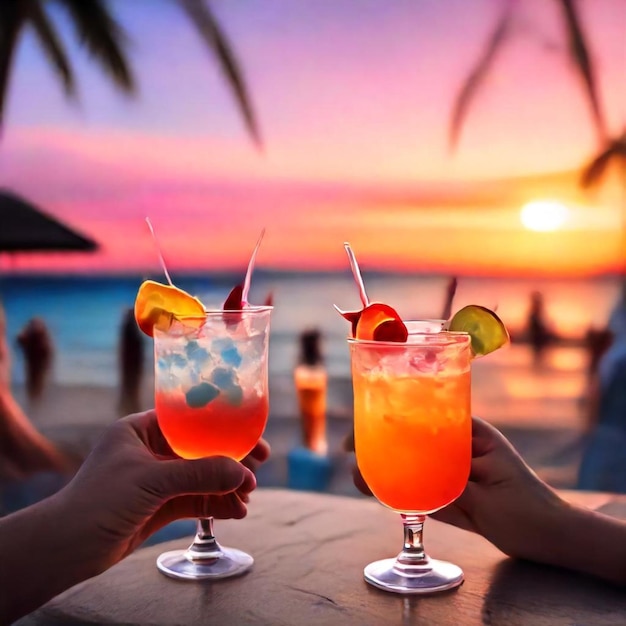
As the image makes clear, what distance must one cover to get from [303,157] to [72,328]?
8020mm

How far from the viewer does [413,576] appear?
4.21 ft

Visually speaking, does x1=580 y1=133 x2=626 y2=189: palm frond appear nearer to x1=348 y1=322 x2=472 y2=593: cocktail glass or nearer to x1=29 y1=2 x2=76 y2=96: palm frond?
x1=29 y1=2 x2=76 y2=96: palm frond

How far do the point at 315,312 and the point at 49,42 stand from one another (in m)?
8.68

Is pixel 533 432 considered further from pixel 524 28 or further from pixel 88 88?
pixel 88 88

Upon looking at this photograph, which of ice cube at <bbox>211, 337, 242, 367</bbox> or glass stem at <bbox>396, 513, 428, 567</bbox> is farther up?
ice cube at <bbox>211, 337, 242, 367</bbox>

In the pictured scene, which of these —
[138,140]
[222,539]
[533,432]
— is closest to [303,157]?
[138,140]

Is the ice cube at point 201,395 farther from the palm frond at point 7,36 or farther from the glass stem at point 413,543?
the palm frond at point 7,36

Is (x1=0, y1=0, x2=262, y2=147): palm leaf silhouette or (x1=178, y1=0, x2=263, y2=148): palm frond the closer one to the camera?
(x1=0, y1=0, x2=262, y2=147): palm leaf silhouette

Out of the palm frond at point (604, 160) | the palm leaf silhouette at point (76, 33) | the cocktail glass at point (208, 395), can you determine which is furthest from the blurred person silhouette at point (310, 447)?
the palm frond at point (604, 160)

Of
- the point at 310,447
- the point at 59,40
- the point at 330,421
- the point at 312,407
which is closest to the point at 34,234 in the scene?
the point at 59,40

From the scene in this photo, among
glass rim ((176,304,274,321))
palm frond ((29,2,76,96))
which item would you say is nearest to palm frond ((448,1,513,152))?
palm frond ((29,2,76,96))

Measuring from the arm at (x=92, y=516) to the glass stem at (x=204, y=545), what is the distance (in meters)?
0.16

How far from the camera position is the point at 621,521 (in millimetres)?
1281

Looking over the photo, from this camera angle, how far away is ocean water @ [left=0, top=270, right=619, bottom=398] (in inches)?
588
